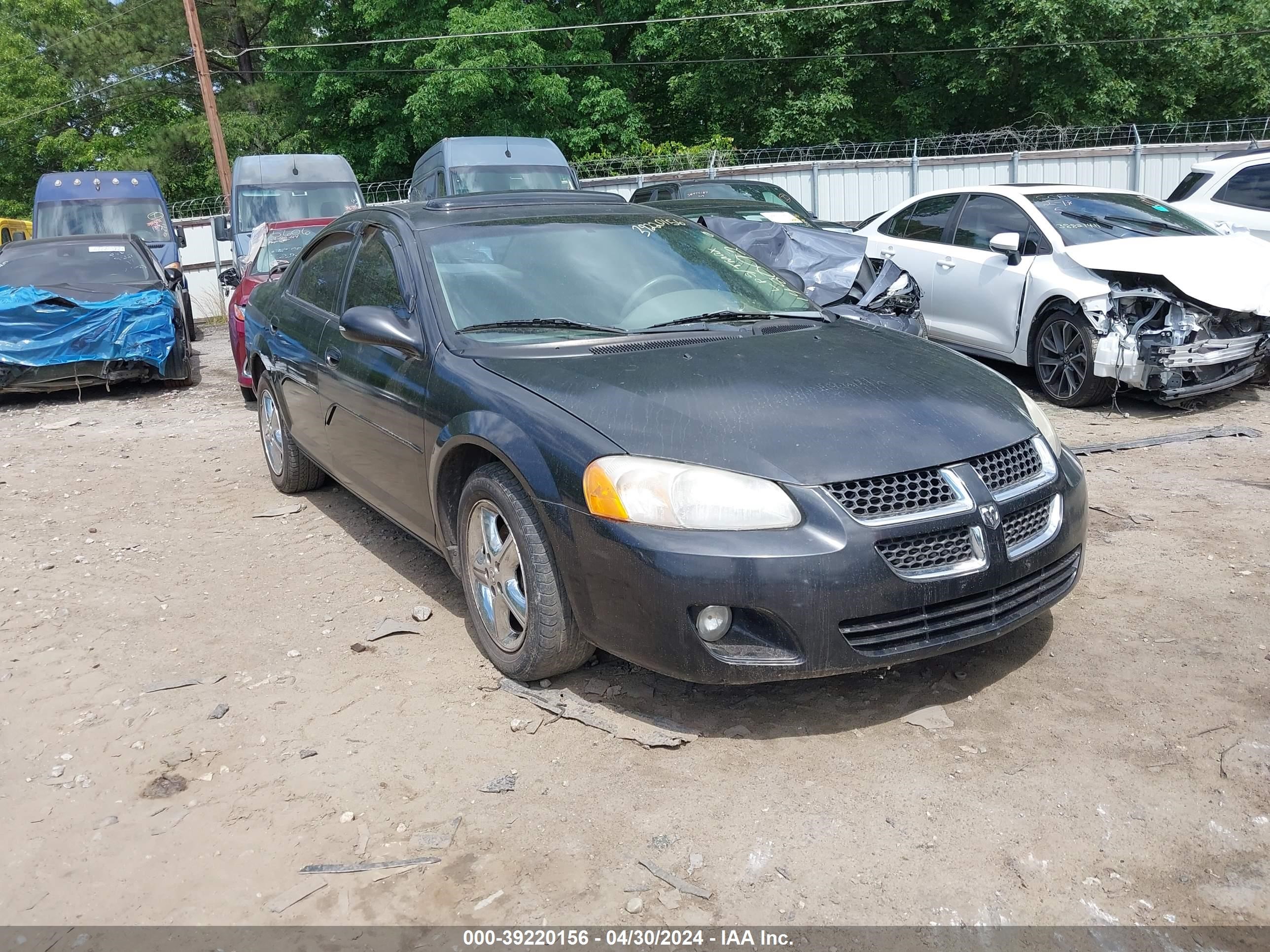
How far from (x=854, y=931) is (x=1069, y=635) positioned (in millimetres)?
1866

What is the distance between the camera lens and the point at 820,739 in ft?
10.9

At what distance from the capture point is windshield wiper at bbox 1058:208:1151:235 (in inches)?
316

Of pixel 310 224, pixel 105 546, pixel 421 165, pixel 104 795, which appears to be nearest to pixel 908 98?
pixel 421 165

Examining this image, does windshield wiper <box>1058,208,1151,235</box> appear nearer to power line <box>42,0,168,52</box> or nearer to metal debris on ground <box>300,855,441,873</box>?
metal debris on ground <box>300,855,441,873</box>

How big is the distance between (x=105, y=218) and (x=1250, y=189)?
15901 mm

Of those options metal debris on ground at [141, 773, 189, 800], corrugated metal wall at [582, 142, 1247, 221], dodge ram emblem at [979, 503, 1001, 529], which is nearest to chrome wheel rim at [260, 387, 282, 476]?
metal debris on ground at [141, 773, 189, 800]

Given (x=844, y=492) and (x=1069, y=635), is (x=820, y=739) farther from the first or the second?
(x=1069, y=635)

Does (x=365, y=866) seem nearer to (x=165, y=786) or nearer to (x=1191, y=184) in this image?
(x=165, y=786)

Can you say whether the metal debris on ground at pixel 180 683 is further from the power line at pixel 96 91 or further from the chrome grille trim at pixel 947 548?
the power line at pixel 96 91

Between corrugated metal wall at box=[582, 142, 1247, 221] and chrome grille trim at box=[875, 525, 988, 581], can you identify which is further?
corrugated metal wall at box=[582, 142, 1247, 221]

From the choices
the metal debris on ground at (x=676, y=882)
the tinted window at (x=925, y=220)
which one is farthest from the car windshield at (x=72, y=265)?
the metal debris on ground at (x=676, y=882)

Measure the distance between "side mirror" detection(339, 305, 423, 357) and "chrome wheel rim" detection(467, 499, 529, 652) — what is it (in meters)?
0.73

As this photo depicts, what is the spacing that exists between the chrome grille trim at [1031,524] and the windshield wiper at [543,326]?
5.01ft

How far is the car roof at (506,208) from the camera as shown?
4.60m
